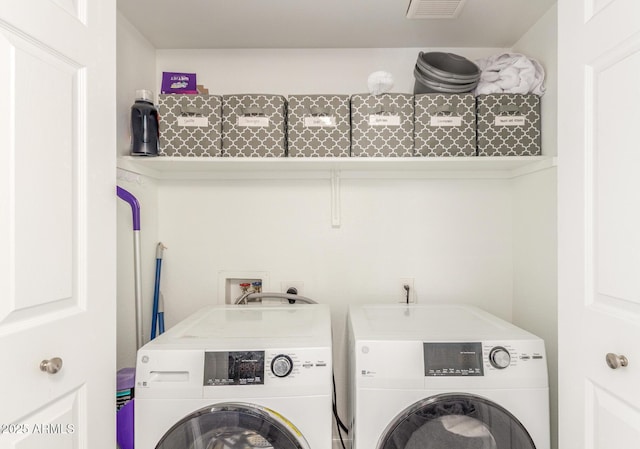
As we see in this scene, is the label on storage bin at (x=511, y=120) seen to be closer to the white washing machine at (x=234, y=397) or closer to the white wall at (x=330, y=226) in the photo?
the white wall at (x=330, y=226)

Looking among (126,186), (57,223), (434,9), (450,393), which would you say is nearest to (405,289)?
(450,393)

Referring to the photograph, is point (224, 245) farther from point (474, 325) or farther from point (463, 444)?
point (463, 444)

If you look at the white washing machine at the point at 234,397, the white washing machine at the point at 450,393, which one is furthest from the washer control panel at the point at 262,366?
the white washing machine at the point at 450,393

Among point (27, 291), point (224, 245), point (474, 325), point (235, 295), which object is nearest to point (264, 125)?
point (224, 245)

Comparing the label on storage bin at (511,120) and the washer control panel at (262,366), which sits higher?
the label on storage bin at (511,120)

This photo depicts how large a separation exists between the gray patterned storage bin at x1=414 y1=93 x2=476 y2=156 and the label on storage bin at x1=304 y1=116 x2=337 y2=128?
366mm

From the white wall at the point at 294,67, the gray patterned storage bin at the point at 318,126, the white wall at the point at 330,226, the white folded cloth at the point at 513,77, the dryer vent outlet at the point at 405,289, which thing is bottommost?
the dryer vent outlet at the point at 405,289

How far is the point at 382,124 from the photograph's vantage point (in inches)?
64.2

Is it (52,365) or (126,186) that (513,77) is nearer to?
(126,186)

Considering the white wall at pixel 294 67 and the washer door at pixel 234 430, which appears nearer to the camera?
the washer door at pixel 234 430

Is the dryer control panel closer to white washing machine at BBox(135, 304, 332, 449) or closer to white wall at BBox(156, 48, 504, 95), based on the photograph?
white washing machine at BBox(135, 304, 332, 449)

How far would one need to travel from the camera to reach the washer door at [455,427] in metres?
1.20

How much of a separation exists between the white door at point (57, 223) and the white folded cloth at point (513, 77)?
1498 millimetres

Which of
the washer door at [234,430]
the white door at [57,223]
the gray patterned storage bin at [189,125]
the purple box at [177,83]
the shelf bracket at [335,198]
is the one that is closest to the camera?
the white door at [57,223]
